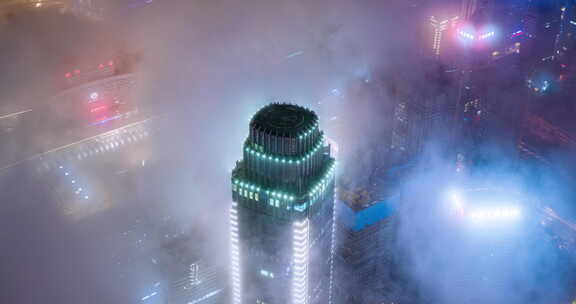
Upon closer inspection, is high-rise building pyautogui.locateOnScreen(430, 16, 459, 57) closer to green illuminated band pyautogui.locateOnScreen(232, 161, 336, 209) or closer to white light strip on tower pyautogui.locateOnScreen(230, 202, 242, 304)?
green illuminated band pyautogui.locateOnScreen(232, 161, 336, 209)

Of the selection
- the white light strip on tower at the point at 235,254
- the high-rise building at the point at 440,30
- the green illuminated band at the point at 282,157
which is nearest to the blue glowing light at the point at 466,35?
the high-rise building at the point at 440,30

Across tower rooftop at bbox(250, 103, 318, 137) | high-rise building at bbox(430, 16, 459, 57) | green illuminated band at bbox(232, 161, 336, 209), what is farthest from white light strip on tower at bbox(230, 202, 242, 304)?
high-rise building at bbox(430, 16, 459, 57)

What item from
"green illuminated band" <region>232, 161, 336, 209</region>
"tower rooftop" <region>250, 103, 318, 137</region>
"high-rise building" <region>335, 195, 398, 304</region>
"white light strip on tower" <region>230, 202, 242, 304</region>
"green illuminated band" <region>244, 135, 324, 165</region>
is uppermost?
"tower rooftop" <region>250, 103, 318, 137</region>

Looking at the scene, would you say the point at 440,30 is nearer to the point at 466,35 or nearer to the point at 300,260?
the point at 466,35

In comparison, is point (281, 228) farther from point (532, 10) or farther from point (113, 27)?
point (532, 10)

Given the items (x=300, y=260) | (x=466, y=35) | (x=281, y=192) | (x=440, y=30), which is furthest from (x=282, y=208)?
(x=466, y=35)

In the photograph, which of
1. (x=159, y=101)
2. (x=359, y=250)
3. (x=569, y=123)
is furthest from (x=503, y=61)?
(x=159, y=101)

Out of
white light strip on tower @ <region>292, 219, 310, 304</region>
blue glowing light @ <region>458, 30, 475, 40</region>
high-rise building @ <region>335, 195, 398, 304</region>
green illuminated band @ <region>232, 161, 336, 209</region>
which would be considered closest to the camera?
green illuminated band @ <region>232, 161, 336, 209</region>
